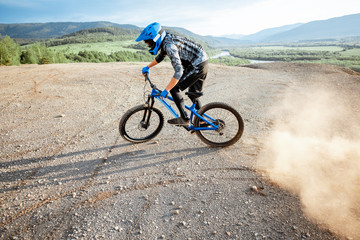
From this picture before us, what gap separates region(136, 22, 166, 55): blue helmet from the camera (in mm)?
3783

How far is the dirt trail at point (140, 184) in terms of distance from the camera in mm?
2609

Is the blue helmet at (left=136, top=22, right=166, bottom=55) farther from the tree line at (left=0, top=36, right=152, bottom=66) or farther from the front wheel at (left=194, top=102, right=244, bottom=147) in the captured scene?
the tree line at (left=0, top=36, right=152, bottom=66)

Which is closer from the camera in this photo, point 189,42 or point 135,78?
point 189,42

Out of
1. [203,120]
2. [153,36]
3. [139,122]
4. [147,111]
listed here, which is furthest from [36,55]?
[203,120]

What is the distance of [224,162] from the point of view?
409 cm

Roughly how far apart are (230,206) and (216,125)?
2.03 meters

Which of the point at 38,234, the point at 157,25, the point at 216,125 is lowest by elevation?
the point at 38,234

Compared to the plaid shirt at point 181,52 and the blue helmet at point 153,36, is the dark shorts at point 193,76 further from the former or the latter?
the blue helmet at point 153,36

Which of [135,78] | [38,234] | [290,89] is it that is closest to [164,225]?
[38,234]

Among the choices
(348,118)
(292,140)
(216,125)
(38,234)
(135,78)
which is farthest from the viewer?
(135,78)

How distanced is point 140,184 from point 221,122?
2.36 meters

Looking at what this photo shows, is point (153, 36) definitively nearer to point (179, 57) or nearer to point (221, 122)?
point (179, 57)

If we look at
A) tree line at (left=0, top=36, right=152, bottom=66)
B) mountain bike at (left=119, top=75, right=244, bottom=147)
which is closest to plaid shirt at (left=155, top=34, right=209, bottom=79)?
mountain bike at (left=119, top=75, right=244, bottom=147)

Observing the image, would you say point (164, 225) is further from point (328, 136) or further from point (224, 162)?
point (328, 136)
